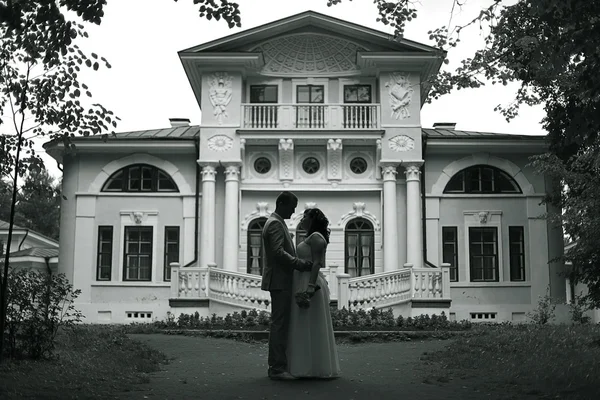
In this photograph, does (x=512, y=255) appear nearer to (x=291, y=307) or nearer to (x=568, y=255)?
(x=568, y=255)

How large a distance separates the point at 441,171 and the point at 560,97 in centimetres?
522

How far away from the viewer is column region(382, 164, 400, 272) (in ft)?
84.9

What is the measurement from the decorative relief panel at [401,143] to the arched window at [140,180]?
7.23 m

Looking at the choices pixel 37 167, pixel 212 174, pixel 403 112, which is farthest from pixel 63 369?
pixel 403 112

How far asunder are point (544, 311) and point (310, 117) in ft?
30.9

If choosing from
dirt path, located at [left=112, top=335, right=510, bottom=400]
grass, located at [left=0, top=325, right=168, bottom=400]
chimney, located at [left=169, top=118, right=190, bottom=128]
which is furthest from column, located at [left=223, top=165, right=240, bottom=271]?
grass, located at [left=0, top=325, right=168, bottom=400]

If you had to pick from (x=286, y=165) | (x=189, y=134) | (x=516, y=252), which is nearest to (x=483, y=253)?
(x=516, y=252)

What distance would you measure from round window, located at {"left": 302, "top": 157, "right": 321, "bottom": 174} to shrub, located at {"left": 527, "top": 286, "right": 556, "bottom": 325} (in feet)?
26.7

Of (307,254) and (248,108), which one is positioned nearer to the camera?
(307,254)

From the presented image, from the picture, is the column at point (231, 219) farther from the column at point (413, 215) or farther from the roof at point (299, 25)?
the column at point (413, 215)

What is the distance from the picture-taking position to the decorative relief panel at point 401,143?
26.3 metres

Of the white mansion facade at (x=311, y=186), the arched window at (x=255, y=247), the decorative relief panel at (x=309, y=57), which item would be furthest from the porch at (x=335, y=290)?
the decorative relief panel at (x=309, y=57)

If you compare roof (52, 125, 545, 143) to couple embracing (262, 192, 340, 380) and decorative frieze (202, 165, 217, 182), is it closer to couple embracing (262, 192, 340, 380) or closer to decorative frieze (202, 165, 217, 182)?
decorative frieze (202, 165, 217, 182)

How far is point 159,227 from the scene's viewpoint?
1068 inches
